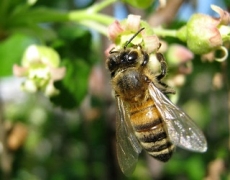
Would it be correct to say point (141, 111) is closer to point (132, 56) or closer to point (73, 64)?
point (132, 56)

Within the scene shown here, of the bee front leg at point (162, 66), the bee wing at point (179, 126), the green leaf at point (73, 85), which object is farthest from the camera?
the green leaf at point (73, 85)

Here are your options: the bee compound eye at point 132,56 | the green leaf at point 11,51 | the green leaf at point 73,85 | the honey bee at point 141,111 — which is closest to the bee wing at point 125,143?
the honey bee at point 141,111

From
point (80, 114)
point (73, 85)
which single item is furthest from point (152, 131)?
point (80, 114)

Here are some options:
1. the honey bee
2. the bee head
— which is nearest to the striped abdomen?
the honey bee

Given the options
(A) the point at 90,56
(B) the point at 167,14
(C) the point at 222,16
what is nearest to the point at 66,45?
(A) the point at 90,56

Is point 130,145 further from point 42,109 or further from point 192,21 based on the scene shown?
point 42,109

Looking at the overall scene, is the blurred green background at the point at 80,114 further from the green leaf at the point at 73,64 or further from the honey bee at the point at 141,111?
the honey bee at the point at 141,111

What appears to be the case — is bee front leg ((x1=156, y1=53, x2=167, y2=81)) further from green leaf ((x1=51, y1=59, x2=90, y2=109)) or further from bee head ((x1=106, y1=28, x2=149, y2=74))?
green leaf ((x1=51, y1=59, x2=90, y2=109))

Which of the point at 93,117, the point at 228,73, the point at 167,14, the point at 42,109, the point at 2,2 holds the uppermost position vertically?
the point at 2,2
